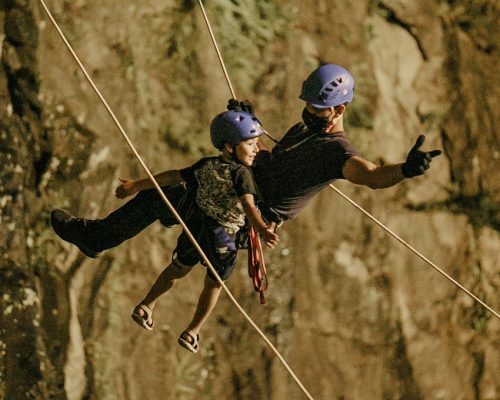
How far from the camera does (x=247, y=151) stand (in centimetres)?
599

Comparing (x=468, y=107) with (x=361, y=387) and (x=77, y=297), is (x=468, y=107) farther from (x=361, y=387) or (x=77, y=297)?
(x=77, y=297)

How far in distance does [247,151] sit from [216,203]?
380mm

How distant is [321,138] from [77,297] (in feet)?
16.0

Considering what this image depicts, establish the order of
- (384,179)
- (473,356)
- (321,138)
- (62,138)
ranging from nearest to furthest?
(384,179), (321,138), (62,138), (473,356)

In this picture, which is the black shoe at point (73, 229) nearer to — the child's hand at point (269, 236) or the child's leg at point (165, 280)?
the child's leg at point (165, 280)

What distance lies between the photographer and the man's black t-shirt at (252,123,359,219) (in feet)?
19.6

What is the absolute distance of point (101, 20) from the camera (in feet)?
33.4

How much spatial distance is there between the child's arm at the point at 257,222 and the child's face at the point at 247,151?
22cm

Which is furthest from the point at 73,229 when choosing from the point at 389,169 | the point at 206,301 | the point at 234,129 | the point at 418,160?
the point at 418,160

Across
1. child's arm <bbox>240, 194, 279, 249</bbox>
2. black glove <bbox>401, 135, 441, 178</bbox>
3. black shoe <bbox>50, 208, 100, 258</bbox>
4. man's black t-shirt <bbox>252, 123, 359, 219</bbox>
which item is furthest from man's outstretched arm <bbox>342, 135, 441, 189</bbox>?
black shoe <bbox>50, 208, 100, 258</bbox>

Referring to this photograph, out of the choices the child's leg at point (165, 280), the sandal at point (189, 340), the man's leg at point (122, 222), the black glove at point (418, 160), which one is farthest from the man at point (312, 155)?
the sandal at point (189, 340)

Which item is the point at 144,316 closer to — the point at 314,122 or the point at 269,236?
the point at 269,236

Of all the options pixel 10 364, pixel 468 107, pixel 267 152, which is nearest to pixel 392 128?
pixel 468 107

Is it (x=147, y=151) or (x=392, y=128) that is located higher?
(x=392, y=128)
